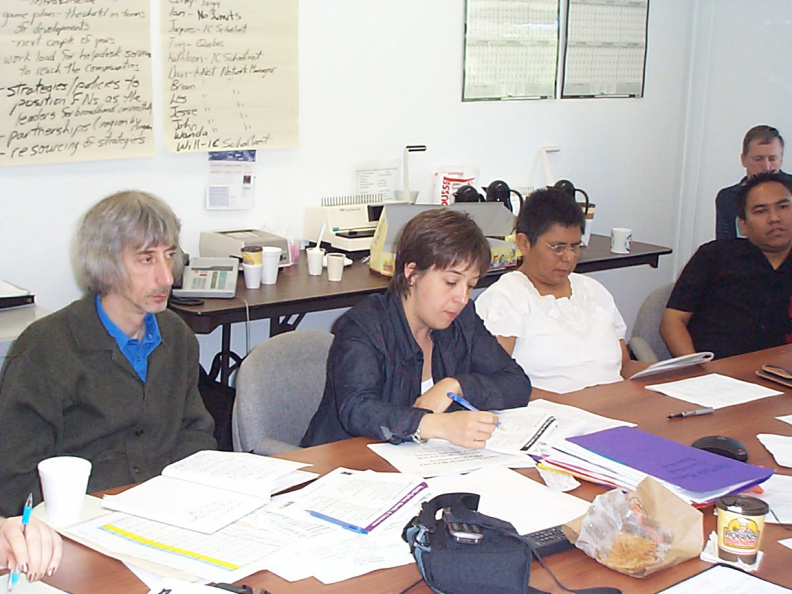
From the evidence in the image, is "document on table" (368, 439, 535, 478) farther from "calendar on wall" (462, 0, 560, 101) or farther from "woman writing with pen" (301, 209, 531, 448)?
"calendar on wall" (462, 0, 560, 101)

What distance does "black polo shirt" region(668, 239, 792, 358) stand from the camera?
3133mm

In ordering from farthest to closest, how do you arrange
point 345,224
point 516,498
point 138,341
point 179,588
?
point 345,224 < point 138,341 < point 516,498 < point 179,588

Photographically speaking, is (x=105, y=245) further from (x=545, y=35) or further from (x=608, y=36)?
(x=608, y=36)

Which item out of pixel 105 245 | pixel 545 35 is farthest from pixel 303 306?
pixel 545 35

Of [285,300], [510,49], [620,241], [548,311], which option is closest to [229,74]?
[285,300]

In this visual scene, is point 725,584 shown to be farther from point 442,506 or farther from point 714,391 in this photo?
point 714,391

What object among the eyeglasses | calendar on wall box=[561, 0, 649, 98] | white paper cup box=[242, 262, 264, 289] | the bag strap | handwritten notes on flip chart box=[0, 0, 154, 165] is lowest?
the bag strap

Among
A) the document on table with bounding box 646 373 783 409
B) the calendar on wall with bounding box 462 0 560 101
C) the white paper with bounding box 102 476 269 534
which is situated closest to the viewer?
the white paper with bounding box 102 476 269 534

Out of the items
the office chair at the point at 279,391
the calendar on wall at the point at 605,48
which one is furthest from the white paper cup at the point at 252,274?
the calendar on wall at the point at 605,48

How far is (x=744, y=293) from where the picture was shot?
315 centimetres

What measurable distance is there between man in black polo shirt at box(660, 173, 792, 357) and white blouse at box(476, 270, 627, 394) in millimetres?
623

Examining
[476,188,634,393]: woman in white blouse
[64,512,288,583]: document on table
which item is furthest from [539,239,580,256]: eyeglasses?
[64,512,288,583]: document on table

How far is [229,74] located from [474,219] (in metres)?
1.09

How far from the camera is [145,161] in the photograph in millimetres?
3264
